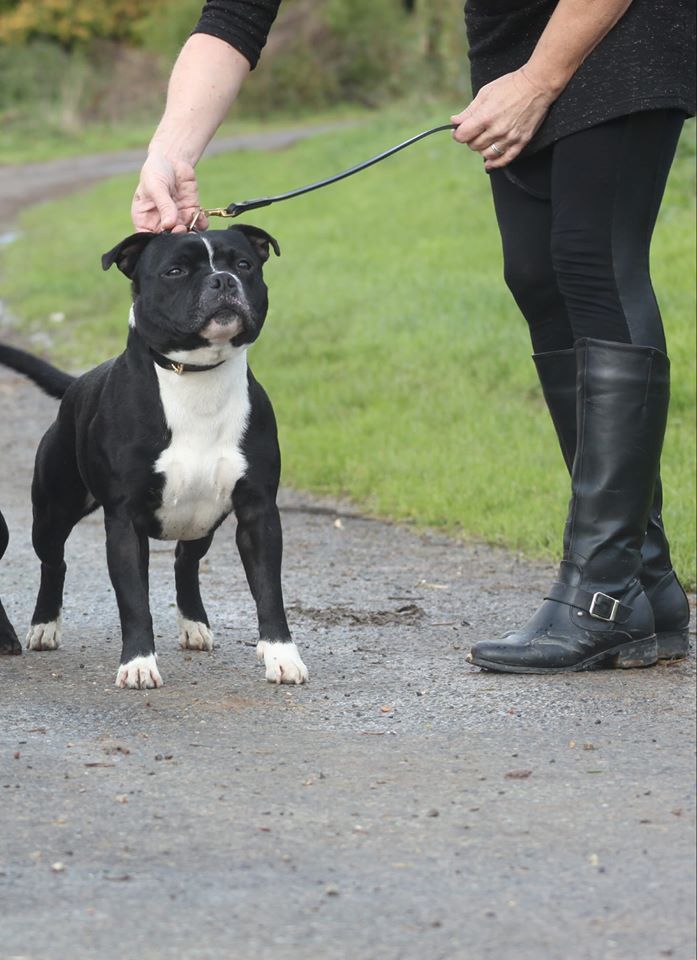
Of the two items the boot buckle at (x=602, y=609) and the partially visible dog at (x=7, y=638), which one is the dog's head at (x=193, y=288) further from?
the boot buckle at (x=602, y=609)

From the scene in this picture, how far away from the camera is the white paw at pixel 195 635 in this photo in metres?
4.36

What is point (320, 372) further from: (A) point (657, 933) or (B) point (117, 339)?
(A) point (657, 933)

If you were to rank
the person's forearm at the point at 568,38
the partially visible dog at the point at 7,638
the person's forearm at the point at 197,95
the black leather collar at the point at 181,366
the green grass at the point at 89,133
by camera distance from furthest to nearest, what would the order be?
the green grass at the point at 89,133, the partially visible dog at the point at 7,638, the person's forearm at the point at 197,95, the black leather collar at the point at 181,366, the person's forearm at the point at 568,38

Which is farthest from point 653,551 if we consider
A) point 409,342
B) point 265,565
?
point 409,342

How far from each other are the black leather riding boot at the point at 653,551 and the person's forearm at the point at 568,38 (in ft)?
Result: 2.29

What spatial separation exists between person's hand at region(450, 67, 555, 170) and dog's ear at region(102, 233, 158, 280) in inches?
33.2

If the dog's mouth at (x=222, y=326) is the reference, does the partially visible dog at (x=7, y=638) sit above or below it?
below

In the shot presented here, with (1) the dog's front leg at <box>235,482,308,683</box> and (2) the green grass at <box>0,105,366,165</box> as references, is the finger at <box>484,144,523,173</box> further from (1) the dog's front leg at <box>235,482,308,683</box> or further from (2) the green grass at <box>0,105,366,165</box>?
(2) the green grass at <box>0,105,366,165</box>

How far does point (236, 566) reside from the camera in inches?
218

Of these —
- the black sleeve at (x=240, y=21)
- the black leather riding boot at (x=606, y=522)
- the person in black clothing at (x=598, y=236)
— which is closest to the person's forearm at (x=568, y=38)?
the person in black clothing at (x=598, y=236)

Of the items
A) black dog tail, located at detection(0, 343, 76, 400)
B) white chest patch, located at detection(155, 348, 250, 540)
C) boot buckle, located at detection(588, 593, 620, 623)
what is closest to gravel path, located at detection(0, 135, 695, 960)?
boot buckle, located at detection(588, 593, 620, 623)

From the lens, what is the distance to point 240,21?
4.29 m

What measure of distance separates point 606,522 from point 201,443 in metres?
1.02

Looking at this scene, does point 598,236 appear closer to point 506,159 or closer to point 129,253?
point 506,159
